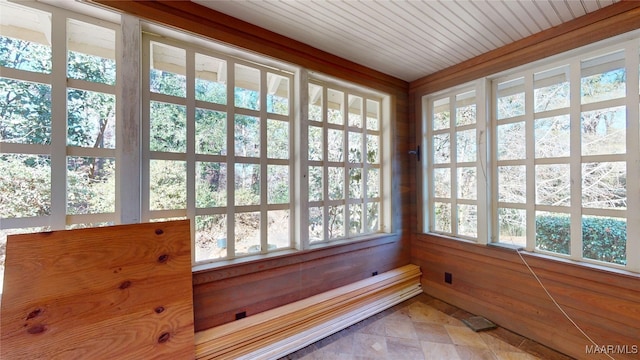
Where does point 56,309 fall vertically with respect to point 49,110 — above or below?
below

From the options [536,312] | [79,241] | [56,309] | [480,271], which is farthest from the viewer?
[480,271]

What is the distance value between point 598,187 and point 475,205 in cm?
84

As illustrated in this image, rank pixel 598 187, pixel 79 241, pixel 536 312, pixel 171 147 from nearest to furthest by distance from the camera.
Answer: pixel 79 241
pixel 171 147
pixel 598 187
pixel 536 312

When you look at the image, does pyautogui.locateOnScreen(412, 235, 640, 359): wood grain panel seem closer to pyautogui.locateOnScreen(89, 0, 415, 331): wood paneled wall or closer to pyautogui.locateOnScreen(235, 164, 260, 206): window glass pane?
pyautogui.locateOnScreen(89, 0, 415, 331): wood paneled wall

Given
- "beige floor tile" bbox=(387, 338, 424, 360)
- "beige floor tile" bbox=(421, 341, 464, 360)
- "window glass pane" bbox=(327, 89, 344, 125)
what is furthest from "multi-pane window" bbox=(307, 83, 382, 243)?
"beige floor tile" bbox=(421, 341, 464, 360)

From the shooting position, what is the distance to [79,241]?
4.34 feet

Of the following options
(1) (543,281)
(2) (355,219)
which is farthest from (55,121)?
(1) (543,281)

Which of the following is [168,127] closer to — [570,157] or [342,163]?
[342,163]

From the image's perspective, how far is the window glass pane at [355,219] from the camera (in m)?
2.59

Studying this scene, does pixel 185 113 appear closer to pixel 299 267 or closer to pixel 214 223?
pixel 214 223

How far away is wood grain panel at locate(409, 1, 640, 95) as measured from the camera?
161 cm

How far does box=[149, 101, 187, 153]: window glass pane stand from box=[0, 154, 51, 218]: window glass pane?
530mm

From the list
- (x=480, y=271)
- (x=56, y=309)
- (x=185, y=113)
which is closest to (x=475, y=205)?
(x=480, y=271)

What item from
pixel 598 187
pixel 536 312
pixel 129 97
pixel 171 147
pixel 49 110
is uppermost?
pixel 129 97
